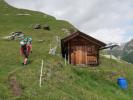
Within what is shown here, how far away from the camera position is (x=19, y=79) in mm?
34969

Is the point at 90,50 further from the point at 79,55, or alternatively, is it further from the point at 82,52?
the point at 79,55

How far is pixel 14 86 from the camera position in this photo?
108ft

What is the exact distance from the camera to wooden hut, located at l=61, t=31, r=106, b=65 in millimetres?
59269

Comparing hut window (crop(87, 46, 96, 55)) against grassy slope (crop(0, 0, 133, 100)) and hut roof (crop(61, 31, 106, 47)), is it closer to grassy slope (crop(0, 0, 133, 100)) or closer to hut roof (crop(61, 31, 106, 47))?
hut roof (crop(61, 31, 106, 47))

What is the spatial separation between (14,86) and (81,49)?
Answer: 2811cm

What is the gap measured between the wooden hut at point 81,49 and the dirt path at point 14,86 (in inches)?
942

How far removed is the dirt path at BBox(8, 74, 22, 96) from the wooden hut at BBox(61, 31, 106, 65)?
78.5 ft

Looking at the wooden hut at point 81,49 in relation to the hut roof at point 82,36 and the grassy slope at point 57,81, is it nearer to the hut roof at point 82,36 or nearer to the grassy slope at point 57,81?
the hut roof at point 82,36

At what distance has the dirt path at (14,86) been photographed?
3139 centimetres

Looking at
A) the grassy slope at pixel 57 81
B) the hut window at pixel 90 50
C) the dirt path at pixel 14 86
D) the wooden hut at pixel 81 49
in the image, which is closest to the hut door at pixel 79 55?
the wooden hut at pixel 81 49

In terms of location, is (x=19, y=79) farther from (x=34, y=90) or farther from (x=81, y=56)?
(x=81, y=56)

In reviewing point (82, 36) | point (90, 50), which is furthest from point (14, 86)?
point (90, 50)

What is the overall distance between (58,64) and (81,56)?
17704mm

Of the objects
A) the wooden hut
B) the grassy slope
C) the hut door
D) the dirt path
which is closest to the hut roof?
the wooden hut
